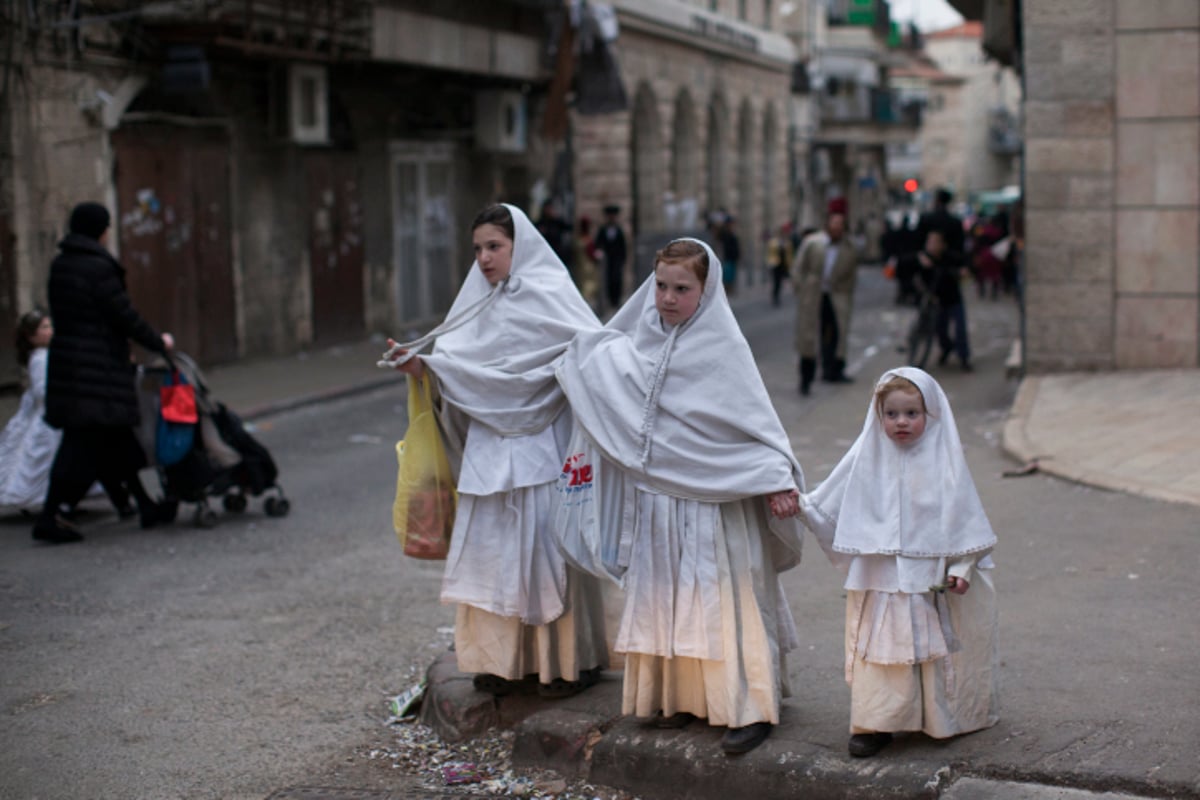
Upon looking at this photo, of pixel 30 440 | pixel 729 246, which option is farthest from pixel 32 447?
pixel 729 246

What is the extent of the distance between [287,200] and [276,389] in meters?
4.19

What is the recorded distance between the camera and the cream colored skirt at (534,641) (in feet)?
17.1

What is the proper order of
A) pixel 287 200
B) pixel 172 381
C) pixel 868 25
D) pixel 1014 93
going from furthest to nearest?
pixel 1014 93 < pixel 868 25 < pixel 287 200 < pixel 172 381

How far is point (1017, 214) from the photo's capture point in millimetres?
16844

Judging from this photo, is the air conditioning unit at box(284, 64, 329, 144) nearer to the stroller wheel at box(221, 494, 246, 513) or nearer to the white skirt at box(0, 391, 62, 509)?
the white skirt at box(0, 391, 62, 509)

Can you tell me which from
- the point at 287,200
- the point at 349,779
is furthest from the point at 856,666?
the point at 287,200

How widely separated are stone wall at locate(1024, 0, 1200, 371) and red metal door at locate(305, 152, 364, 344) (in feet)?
32.6

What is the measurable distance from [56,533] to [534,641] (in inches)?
171

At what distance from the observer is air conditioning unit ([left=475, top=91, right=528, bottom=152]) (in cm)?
2417

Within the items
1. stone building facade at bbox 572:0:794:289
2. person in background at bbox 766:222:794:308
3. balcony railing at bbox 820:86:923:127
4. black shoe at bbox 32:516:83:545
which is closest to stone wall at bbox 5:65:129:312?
black shoe at bbox 32:516:83:545

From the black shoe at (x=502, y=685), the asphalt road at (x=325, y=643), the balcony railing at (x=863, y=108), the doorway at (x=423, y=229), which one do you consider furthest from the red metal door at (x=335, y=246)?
the balcony railing at (x=863, y=108)

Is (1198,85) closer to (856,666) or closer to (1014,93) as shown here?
(856,666)

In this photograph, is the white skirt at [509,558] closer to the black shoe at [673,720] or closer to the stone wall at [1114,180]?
the black shoe at [673,720]

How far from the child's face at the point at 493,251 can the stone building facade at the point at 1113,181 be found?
9069mm
